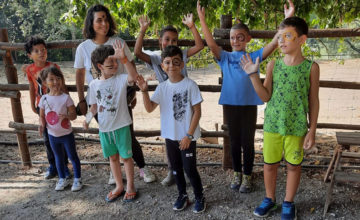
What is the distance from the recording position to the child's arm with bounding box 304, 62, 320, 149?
2.55m

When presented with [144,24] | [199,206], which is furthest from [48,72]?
[199,206]

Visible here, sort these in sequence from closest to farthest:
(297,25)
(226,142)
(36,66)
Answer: (297,25) → (36,66) → (226,142)

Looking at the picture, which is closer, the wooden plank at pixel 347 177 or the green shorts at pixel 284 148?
the green shorts at pixel 284 148

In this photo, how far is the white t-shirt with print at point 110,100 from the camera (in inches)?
120

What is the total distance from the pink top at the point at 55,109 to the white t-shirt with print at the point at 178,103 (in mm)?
1107

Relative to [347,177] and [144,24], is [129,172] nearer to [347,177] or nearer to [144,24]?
[144,24]

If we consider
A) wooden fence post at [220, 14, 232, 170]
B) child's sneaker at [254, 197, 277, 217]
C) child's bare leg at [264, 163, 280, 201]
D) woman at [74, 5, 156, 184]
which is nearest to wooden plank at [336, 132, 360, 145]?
child's bare leg at [264, 163, 280, 201]

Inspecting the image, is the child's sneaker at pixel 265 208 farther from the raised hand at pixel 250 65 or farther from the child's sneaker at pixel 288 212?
the raised hand at pixel 250 65

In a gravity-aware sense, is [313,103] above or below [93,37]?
below

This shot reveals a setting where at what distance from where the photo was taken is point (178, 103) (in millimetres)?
2854

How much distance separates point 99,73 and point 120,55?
1.38ft

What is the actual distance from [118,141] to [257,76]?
1.44 m

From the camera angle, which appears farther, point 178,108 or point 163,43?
point 163,43

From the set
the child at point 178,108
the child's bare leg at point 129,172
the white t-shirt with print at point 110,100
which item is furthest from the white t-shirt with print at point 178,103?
the child's bare leg at point 129,172
